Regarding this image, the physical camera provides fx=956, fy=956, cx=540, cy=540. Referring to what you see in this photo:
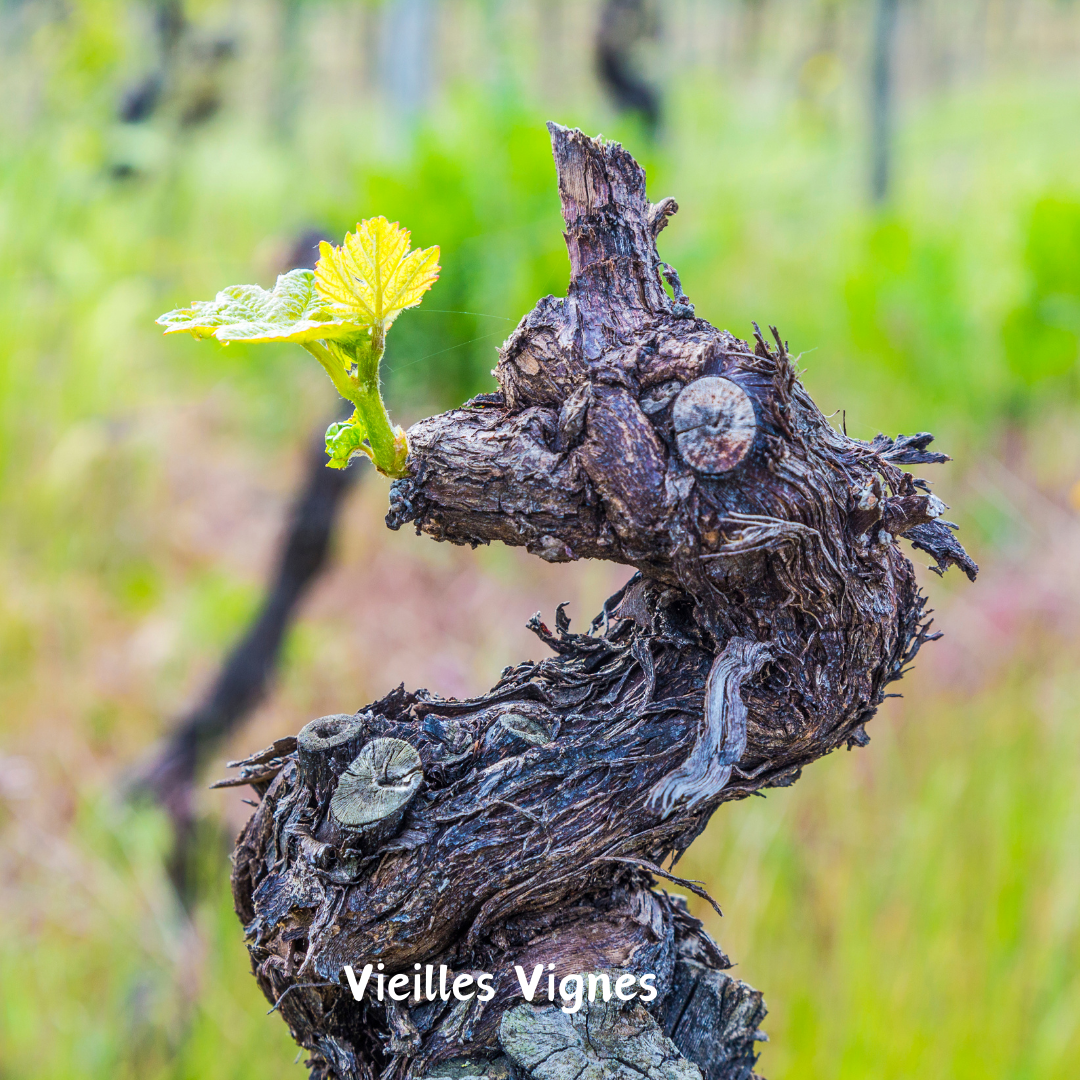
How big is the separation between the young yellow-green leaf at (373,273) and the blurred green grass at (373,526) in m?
0.13

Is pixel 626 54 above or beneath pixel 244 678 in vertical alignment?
above

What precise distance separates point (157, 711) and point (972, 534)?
1914 millimetres

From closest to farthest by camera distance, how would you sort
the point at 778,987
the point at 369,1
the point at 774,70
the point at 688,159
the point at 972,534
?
the point at 778,987 < the point at 972,534 < the point at 688,159 < the point at 369,1 < the point at 774,70

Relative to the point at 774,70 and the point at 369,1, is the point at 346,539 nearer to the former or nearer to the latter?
the point at 369,1

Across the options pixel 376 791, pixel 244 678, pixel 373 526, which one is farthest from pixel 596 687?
pixel 373 526

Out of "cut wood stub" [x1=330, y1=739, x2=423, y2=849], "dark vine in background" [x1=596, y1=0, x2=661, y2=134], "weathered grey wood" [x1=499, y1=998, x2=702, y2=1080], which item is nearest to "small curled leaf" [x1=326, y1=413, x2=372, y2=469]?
"cut wood stub" [x1=330, y1=739, x2=423, y2=849]

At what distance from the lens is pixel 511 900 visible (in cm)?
37

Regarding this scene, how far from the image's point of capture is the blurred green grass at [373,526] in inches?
47.9

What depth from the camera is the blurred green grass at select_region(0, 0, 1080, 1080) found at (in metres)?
1.22

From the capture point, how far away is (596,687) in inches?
15.6

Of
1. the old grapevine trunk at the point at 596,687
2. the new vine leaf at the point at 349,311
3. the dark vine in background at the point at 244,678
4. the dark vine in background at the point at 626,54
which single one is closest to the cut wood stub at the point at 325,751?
the old grapevine trunk at the point at 596,687

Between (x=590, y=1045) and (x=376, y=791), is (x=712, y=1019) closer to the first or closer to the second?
(x=590, y=1045)

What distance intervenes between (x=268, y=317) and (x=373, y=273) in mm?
42

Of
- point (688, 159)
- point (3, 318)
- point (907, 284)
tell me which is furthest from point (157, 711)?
point (688, 159)
